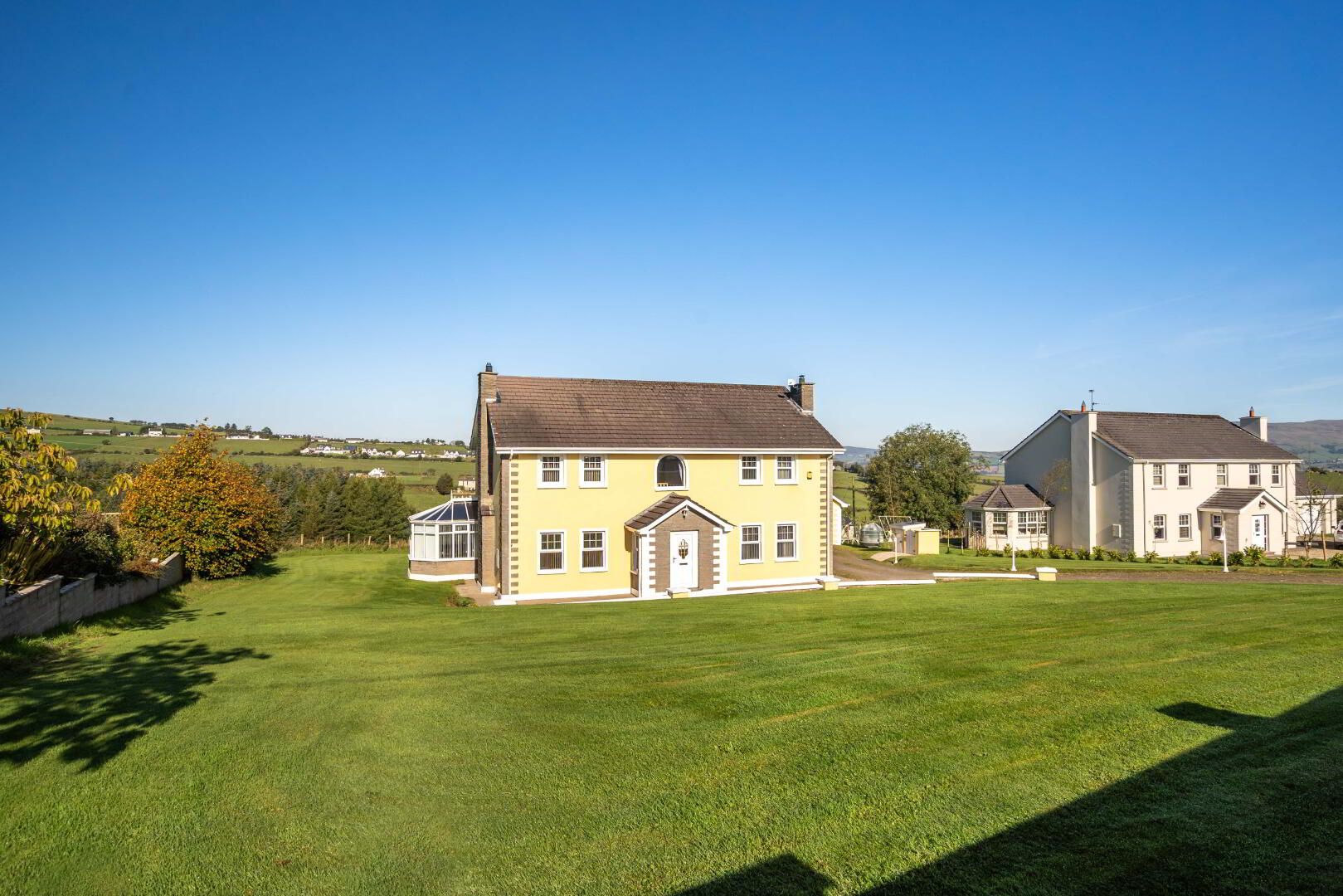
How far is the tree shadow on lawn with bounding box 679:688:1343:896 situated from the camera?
5.25 m

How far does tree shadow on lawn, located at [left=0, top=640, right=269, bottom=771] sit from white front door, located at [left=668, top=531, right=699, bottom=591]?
16.1 meters

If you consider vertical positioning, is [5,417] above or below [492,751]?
above

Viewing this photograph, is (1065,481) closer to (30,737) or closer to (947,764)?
(947,764)

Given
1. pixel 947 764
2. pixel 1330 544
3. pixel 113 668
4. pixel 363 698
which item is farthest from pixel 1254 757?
pixel 1330 544

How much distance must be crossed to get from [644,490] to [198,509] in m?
17.6

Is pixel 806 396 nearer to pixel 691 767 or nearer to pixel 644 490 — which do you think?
pixel 644 490

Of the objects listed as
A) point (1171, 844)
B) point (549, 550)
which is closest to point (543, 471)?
point (549, 550)

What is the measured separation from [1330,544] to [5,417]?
197 ft

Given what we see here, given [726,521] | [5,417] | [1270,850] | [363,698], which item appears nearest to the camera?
[1270,850]

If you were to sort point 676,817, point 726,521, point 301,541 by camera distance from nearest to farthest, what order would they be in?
1. point 676,817
2. point 726,521
3. point 301,541

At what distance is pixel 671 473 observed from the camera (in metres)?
29.7

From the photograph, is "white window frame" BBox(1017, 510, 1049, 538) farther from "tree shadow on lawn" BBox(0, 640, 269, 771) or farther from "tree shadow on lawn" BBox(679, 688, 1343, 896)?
"tree shadow on lawn" BBox(0, 640, 269, 771)

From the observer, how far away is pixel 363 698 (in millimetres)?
10445

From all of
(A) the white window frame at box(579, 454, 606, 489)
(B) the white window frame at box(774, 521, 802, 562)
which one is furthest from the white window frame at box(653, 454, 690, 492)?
(B) the white window frame at box(774, 521, 802, 562)
